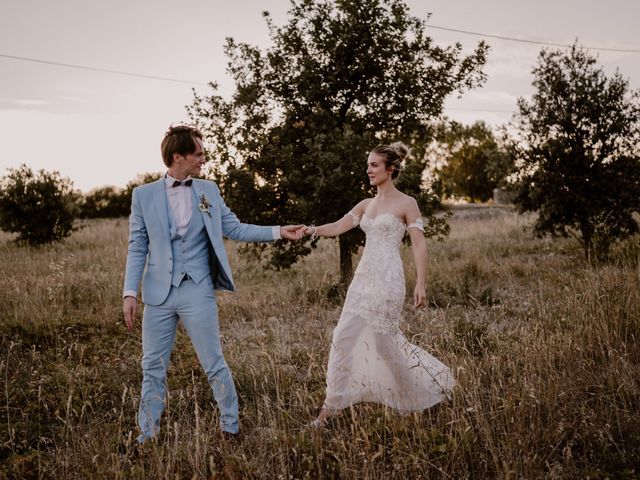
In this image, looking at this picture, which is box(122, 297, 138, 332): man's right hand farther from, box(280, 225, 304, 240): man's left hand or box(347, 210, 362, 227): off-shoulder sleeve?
box(347, 210, 362, 227): off-shoulder sleeve

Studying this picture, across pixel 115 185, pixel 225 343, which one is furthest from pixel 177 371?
pixel 115 185

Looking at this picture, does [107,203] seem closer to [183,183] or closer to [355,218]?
[355,218]

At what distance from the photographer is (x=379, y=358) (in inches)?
178

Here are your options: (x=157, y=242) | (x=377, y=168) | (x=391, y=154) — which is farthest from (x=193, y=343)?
(x=391, y=154)

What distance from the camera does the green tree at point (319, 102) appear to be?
26.3ft

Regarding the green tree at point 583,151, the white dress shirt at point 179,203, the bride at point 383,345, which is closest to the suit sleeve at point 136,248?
the white dress shirt at point 179,203

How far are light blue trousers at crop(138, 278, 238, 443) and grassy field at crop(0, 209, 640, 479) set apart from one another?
0.20 metres

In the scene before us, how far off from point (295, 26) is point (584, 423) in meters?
7.21

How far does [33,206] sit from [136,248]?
15.3 metres

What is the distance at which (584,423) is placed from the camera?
3.73 m

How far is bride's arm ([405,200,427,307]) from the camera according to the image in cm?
450

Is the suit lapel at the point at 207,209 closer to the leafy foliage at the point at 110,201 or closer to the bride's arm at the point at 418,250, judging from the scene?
the bride's arm at the point at 418,250

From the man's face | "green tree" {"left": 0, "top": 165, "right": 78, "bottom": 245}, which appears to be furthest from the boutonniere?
"green tree" {"left": 0, "top": 165, "right": 78, "bottom": 245}

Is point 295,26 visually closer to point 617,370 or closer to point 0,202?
point 617,370
